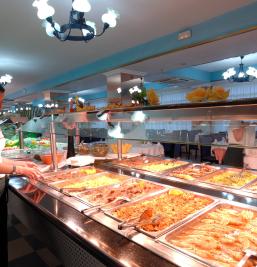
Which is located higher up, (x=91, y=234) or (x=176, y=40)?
(x=176, y=40)

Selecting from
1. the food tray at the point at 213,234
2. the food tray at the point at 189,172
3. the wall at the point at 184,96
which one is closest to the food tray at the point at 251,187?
the food tray at the point at 213,234

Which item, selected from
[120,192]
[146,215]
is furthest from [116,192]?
[146,215]

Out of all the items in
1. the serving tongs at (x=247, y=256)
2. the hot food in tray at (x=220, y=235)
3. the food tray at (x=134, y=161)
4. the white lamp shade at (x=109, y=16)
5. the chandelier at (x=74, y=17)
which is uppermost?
the white lamp shade at (x=109, y=16)

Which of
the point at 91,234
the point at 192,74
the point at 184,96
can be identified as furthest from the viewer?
the point at 192,74

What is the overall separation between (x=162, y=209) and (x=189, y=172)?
0.71 meters

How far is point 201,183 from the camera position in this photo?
1.72 meters

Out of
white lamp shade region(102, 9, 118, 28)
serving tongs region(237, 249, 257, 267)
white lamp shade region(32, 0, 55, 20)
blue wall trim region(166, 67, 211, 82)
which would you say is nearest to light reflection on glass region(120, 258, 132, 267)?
serving tongs region(237, 249, 257, 267)

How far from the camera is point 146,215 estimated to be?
120 cm

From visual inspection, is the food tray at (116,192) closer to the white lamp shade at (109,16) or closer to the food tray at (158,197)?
the food tray at (158,197)

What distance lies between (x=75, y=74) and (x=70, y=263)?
7.19 m

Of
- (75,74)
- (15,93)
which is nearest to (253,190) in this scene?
(75,74)

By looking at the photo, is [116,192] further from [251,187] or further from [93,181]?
[251,187]

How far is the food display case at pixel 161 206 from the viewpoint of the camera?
96cm

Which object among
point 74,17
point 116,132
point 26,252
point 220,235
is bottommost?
point 26,252
